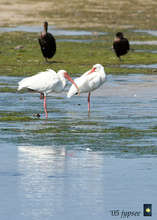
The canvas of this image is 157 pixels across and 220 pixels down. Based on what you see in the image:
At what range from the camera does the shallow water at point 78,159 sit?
8672mm

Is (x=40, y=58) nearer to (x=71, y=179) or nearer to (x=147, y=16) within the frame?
(x=71, y=179)

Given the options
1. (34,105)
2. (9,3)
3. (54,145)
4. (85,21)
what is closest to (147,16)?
(85,21)

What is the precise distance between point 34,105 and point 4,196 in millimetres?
8631

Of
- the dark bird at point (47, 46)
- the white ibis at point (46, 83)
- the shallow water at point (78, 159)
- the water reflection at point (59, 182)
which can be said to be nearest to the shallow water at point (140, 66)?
the dark bird at point (47, 46)

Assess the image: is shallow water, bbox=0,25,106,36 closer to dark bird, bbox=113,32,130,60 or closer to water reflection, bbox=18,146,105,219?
dark bird, bbox=113,32,130,60

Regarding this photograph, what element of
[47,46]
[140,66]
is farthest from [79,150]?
[47,46]

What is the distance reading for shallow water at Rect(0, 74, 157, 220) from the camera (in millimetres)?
8672

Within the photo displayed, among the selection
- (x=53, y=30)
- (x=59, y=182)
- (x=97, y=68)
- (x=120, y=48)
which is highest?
(x=53, y=30)

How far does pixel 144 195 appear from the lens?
357 inches

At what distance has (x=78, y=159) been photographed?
442 inches

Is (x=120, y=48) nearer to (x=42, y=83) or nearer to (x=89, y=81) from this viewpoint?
(x=89, y=81)

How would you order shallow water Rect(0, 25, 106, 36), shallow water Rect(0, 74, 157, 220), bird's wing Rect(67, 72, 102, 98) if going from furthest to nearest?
shallow water Rect(0, 25, 106, 36) < bird's wing Rect(67, 72, 102, 98) < shallow water Rect(0, 74, 157, 220)

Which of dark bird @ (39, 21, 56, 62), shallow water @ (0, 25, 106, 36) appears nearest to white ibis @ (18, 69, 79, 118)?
dark bird @ (39, 21, 56, 62)

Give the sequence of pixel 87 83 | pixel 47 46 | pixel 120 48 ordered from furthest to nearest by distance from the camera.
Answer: pixel 120 48
pixel 47 46
pixel 87 83
